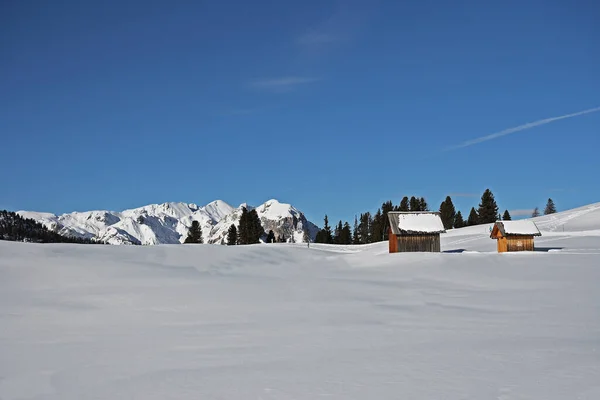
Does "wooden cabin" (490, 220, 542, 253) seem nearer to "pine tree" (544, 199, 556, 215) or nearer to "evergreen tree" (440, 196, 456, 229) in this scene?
"evergreen tree" (440, 196, 456, 229)

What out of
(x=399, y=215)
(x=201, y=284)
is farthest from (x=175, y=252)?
(x=399, y=215)

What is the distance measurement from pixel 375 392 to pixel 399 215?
46778 mm

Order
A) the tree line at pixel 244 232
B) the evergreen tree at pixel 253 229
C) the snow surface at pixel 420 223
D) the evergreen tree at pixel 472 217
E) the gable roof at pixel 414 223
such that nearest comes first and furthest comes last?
the gable roof at pixel 414 223 → the snow surface at pixel 420 223 → the evergreen tree at pixel 253 229 → the tree line at pixel 244 232 → the evergreen tree at pixel 472 217

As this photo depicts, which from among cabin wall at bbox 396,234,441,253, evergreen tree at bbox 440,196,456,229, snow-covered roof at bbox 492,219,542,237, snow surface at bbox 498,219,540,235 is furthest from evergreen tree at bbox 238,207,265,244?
snow surface at bbox 498,219,540,235

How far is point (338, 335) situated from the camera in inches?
508

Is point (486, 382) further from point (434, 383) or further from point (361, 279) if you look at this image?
point (361, 279)

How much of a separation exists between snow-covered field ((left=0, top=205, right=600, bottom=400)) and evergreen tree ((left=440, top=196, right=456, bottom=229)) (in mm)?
95559

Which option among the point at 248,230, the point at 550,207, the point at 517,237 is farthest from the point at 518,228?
the point at 550,207

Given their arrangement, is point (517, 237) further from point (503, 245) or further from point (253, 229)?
point (253, 229)

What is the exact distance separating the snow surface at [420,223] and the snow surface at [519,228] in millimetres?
6496

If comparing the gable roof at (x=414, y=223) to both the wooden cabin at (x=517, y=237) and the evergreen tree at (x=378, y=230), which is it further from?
the evergreen tree at (x=378, y=230)

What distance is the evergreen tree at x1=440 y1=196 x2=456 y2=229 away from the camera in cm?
12314

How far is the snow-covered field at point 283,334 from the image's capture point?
824 centimetres

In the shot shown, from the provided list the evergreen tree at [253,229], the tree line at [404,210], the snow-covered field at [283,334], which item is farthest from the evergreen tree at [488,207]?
the snow-covered field at [283,334]
